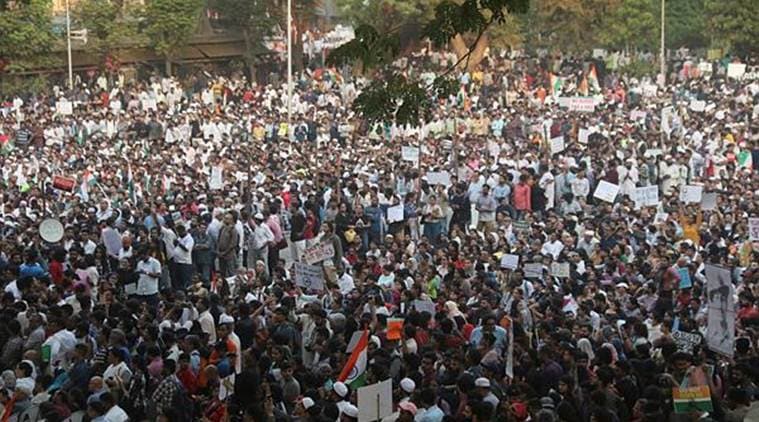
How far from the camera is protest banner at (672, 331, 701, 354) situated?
521 inches

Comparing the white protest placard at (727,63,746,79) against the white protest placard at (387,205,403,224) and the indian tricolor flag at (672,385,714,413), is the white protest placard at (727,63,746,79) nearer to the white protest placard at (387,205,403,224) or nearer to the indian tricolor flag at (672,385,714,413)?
the white protest placard at (387,205,403,224)

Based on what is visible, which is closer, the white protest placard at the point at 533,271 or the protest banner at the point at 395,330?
the protest banner at the point at 395,330

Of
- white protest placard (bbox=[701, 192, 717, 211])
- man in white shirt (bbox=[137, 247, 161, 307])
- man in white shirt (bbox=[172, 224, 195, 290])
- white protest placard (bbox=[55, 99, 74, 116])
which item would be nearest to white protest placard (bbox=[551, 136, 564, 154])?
white protest placard (bbox=[701, 192, 717, 211])

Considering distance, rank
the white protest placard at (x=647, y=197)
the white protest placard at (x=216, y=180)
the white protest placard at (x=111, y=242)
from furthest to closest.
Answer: the white protest placard at (x=216, y=180) < the white protest placard at (x=647, y=197) < the white protest placard at (x=111, y=242)

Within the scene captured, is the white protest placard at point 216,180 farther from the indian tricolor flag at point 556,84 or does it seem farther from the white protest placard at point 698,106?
the indian tricolor flag at point 556,84

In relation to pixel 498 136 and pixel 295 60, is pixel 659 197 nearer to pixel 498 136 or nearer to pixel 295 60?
pixel 498 136

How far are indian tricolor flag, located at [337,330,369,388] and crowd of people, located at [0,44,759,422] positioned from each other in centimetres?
3

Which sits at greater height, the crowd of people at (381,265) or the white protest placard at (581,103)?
the white protest placard at (581,103)

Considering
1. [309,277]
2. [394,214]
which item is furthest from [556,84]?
[309,277]

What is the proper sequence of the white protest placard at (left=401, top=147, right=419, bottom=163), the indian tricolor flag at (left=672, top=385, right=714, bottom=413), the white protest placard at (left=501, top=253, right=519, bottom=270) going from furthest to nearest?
1. the white protest placard at (left=401, top=147, right=419, bottom=163)
2. the white protest placard at (left=501, top=253, right=519, bottom=270)
3. the indian tricolor flag at (left=672, top=385, right=714, bottom=413)

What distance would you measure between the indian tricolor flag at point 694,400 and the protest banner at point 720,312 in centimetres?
121

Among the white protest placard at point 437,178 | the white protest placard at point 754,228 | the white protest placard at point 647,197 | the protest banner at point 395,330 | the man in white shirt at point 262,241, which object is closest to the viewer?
the protest banner at point 395,330

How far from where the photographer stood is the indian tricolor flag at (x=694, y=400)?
11.0 metres

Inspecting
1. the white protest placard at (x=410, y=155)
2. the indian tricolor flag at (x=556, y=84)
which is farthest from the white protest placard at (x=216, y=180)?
the indian tricolor flag at (x=556, y=84)
